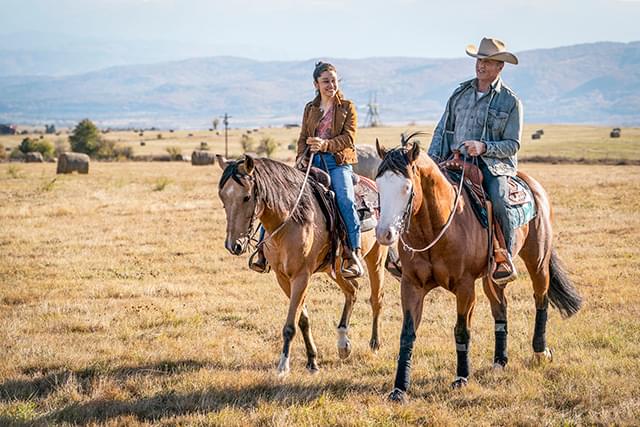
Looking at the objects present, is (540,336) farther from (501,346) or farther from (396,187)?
(396,187)

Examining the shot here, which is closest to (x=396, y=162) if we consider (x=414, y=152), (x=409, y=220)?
(x=414, y=152)

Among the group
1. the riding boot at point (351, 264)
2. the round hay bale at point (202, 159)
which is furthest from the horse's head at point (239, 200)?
the round hay bale at point (202, 159)

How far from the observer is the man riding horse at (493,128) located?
725cm

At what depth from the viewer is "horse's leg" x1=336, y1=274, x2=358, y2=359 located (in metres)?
8.33

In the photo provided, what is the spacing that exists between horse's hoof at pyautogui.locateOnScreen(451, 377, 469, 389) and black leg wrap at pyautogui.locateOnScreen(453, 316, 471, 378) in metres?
0.04

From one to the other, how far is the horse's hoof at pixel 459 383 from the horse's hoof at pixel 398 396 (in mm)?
577

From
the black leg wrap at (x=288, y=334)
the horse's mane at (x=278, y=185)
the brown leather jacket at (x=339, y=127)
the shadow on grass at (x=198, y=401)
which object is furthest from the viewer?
the brown leather jacket at (x=339, y=127)

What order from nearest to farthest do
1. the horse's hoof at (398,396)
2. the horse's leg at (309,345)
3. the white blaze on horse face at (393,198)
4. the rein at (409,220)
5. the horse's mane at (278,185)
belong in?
1. the white blaze on horse face at (393,198)
2. the rein at (409,220)
3. the horse's hoof at (398,396)
4. the horse's mane at (278,185)
5. the horse's leg at (309,345)

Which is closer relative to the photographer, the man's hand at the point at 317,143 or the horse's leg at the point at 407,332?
the horse's leg at the point at 407,332

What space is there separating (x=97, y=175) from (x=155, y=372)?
3064cm

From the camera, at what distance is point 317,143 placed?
8086 millimetres

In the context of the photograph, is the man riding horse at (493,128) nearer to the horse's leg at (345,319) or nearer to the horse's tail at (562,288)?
the horse's tail at (562,288)

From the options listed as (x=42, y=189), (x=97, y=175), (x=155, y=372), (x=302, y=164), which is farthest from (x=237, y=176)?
(x=97, y=175)

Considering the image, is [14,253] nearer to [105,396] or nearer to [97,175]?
[105,396]
